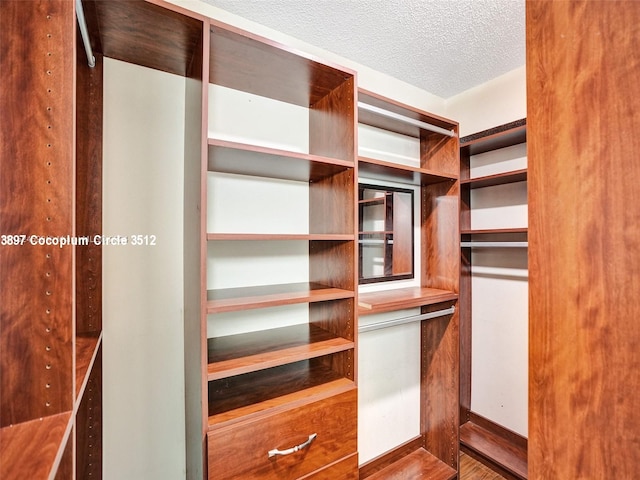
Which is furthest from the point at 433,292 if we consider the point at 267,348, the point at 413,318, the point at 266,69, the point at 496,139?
the point at 266,69

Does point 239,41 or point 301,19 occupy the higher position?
point 301,19

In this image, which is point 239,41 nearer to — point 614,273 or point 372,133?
point 372,133

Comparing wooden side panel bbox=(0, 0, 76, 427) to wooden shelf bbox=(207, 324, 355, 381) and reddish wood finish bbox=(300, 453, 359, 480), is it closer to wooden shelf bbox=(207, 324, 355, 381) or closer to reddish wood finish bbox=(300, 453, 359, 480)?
wooden shelf bbox=(207, 324, 355, 381)

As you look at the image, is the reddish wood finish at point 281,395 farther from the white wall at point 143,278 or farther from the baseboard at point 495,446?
the baseboard at point 495,446

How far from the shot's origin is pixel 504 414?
2133 mm

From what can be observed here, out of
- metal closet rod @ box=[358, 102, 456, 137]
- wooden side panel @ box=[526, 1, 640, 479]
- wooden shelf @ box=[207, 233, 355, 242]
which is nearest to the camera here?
wooden side panel @ box=[526, 1, 640, 479]

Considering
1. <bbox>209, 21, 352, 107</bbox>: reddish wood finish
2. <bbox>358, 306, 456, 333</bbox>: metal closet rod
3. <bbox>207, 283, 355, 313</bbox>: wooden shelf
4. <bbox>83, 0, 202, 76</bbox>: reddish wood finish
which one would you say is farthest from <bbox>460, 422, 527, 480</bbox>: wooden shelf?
<bbox>83, 0, 202, 76</bbox>: reddish wood finish

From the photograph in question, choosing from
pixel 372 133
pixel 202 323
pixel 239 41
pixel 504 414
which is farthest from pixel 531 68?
pixel 504 414

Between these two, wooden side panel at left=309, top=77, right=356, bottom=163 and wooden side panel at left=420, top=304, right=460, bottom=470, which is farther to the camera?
wooden side panel at left=420, top=304, right=460, bottom=470

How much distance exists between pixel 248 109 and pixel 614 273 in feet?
4.90

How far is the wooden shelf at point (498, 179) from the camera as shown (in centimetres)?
186

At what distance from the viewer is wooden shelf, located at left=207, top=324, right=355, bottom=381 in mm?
1125

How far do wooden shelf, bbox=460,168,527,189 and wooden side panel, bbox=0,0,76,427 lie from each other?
6.79ft

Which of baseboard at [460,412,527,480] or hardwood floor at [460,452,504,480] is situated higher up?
baseboard at [460,412,527,480]
